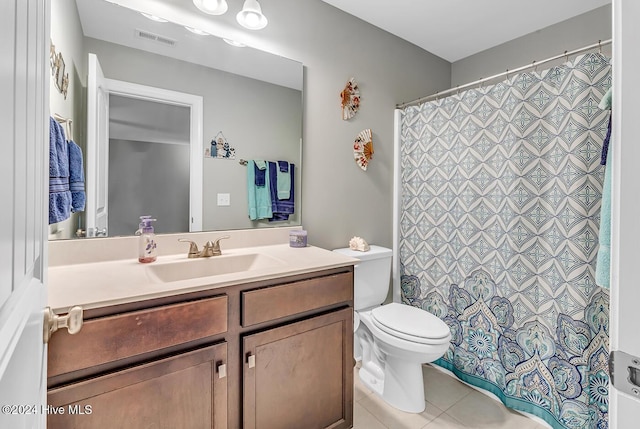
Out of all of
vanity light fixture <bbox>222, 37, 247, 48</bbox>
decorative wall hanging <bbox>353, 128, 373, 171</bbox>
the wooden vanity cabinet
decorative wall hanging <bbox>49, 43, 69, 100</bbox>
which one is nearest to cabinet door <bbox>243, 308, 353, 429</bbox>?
the wooden vanity cabinet

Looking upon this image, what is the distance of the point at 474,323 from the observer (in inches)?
76.6

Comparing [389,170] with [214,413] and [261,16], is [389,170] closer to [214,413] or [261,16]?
[261,16]

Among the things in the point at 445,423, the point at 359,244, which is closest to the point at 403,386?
the point at 445,423

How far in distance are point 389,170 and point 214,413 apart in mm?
1928

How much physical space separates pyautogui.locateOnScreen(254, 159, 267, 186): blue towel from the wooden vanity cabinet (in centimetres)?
73

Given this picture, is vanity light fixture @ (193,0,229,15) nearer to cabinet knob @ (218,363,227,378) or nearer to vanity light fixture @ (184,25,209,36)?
vanity light fixture @ (184,25,209,36)

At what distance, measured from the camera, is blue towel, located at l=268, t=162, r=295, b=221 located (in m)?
1.88

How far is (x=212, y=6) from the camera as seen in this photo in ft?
5.14

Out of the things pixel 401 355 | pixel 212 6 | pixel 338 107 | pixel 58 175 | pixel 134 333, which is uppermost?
pixel 212 6

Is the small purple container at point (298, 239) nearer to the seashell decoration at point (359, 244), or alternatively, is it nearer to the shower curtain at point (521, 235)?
the seashell decoration at point (359, 244)

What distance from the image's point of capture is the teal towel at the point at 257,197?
5.92ft

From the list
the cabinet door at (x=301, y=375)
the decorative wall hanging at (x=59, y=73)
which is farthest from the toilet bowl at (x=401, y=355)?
the decorative wall hanging at (x=59, y=73)

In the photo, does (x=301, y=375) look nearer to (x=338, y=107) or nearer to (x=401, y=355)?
(x=401, y=355)

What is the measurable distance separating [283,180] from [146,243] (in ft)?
2.76
